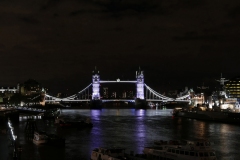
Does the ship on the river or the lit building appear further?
the lit building

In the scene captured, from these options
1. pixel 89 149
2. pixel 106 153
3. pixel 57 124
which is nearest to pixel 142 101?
pixel 57 124

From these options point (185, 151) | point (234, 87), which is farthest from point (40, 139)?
point (234, 87)

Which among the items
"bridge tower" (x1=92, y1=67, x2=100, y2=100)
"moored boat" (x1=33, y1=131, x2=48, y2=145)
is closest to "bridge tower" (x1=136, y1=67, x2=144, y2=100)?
"bridge tower" (x1=92, y1=67, x2=100, y2=100)

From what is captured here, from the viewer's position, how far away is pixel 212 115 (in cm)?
4712

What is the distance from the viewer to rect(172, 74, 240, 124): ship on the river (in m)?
42.7

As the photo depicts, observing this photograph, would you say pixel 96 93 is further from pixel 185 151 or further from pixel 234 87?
pixel 185 151

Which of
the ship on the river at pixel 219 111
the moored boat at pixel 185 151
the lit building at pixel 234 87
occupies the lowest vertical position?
the moored boat at pixel 185 151

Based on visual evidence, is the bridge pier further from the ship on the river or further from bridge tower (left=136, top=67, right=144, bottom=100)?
the ship on the river

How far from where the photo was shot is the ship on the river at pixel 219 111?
140 feet

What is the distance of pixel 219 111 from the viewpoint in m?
48.0

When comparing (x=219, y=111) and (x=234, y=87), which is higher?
(x=234, y=87)

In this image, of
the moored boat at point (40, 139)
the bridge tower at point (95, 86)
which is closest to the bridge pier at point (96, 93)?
the bridge tower at point (95, 86)

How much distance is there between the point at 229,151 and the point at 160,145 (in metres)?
5.09

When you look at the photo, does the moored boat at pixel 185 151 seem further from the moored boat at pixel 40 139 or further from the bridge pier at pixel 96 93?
the bridge pier at pixel 96 93
